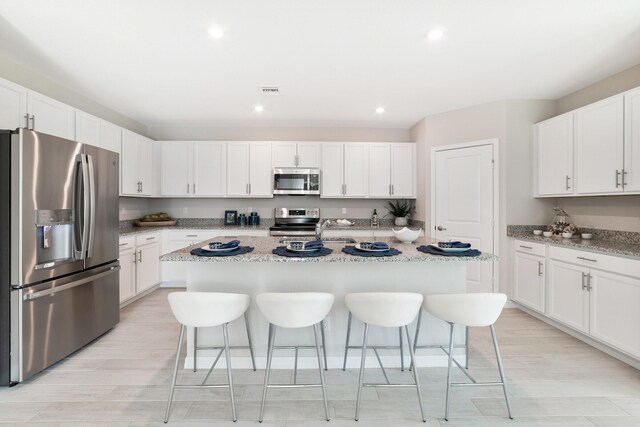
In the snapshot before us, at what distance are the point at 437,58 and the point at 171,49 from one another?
2.36 metres

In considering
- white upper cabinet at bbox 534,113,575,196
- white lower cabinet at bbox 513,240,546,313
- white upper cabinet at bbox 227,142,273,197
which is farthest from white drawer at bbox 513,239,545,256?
white upper cabinet at bbox 227,142,273,197

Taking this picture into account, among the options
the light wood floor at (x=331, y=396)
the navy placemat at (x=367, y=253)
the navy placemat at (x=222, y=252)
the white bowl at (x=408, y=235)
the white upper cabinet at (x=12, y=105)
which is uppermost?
the white upper cabinet at (x=12, y=105)

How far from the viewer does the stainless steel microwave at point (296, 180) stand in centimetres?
480

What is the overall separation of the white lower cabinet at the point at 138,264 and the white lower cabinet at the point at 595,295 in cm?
437

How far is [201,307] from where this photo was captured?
180 cm

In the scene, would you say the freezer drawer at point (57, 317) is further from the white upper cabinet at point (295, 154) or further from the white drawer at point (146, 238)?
the white upper cabinet at point (295, 154)

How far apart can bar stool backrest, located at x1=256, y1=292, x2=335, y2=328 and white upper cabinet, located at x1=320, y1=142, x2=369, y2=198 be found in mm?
3224

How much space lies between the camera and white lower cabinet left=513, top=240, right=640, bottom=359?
233 cm

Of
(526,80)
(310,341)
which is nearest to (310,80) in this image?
(526,80)

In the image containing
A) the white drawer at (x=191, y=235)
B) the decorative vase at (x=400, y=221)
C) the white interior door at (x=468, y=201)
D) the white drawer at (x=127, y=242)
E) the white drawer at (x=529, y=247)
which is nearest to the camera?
the white drawer at (x=529, y=247)

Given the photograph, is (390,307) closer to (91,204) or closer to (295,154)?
(91,204)

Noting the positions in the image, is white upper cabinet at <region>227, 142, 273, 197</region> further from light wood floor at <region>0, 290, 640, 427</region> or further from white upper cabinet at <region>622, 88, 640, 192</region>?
white upper cabinet at <region>622, 88, 640, 192</region>

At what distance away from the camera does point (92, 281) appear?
2.69m

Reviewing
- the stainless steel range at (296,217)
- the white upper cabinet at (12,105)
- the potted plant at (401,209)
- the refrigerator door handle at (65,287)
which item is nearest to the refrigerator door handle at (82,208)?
the refrigerator door handle at (65,287)
